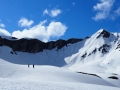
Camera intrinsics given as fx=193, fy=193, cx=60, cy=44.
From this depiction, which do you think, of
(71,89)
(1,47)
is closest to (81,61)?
(1,47)

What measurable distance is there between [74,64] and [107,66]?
5243cm

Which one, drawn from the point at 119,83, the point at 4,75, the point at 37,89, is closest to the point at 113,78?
the point at 119,83

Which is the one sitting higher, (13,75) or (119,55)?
(119,55)

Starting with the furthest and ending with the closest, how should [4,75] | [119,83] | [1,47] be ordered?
[1,47], [119,83], [4,75]

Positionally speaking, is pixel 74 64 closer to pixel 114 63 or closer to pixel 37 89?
pixel 114 63

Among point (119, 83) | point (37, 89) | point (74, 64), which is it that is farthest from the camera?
point (74, 64)

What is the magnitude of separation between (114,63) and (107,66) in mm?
7478

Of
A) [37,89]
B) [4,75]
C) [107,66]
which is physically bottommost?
[37,89]

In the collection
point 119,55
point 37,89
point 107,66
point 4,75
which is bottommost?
point 37,89

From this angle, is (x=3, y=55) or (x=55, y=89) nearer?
(x=55, y=89)

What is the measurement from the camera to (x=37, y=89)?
22812 mm

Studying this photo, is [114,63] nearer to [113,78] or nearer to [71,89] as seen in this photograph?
[113,78]

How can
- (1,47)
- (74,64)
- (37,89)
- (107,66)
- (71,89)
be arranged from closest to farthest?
(37,89)
(71,89)
(107,66)
(1,47)
(74,64)

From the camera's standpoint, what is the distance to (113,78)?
64.9m
